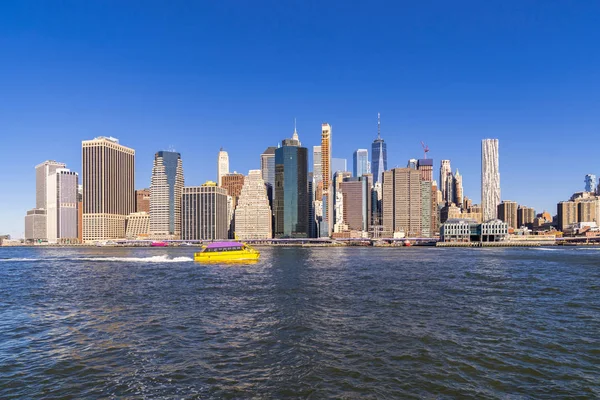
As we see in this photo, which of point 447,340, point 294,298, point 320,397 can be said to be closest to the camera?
point 320,397

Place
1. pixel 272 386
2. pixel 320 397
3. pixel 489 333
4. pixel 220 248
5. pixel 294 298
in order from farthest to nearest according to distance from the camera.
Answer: pixel 220 248 → pixel 294 298 → pixel 489 333 → pixel 272 386 → pixel 320 397

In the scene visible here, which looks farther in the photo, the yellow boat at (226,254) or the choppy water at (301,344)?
the yellow boat at (226,254)

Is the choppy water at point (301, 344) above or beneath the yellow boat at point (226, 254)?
above

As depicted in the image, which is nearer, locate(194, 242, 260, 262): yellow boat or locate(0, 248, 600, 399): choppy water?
locate(0, 248, 600, 399): choppy water

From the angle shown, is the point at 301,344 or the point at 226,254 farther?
the point at 226,254

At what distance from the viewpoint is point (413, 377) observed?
21.6 metres

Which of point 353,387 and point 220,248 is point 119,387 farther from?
point 220,248

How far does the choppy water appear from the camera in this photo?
20.4 m

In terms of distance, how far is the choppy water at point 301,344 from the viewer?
2041cm

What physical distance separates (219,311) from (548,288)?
145 feet

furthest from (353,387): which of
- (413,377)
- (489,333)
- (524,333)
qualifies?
(524,333)

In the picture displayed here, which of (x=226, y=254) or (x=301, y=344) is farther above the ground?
(x=301, y=344)

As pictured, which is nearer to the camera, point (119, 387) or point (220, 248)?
point (119, 387)

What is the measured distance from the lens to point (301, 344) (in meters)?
27.8
